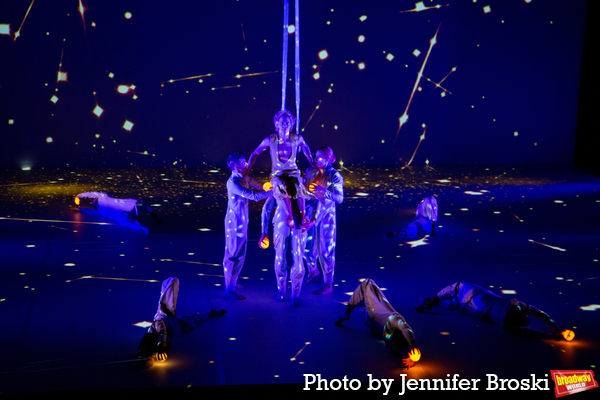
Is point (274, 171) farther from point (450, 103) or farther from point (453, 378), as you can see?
point (450, 103)

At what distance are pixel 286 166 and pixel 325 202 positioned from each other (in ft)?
1.70

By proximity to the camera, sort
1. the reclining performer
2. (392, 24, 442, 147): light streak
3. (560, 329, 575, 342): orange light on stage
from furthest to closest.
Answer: (392, 24, 442, 147): light streak → the reclining performer → (560, 329, 575, 342): orange light on stage

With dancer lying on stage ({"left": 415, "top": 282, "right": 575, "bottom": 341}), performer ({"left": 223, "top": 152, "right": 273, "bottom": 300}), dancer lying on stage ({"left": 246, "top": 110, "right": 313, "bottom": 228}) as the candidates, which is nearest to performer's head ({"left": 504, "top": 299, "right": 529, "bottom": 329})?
dancer lying on stage ({"left": 415, "top": 282, "right": 575, "bottom": 341})

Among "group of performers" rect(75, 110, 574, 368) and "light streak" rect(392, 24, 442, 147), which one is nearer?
"group of performers" rect(75, 110, 574, 368)

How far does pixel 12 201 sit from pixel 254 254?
2.96 metres

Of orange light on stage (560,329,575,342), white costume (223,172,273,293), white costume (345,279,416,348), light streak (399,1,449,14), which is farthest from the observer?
light streak (399,1,449,14)

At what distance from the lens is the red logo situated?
11.4 feet

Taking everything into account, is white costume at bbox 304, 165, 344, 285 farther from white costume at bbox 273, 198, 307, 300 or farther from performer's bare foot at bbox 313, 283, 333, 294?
white costume at bbox 273, 198, 307, 300

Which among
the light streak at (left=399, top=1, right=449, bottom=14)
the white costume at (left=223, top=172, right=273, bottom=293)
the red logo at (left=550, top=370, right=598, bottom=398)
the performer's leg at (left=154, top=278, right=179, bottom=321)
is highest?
the light streak at (left=399, top=1, right=449, bottom=14)

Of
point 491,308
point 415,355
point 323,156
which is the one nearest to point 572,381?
point 491,308

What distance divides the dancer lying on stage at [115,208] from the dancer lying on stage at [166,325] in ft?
6.66

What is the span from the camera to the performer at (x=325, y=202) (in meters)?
4.69

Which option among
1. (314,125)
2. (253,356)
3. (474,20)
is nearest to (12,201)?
(314,125)

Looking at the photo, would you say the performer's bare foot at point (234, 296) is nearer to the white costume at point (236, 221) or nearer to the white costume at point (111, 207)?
the white costume at point (236, 221)
